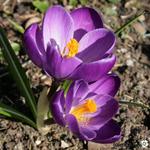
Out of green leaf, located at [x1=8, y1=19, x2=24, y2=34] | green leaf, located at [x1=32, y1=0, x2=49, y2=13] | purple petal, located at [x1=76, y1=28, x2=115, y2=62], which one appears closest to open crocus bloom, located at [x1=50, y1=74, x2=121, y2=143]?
purple petal, located at [x1=76, y1=28, x2=115, y2=62]

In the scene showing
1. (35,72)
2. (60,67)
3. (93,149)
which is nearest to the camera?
(60,67)

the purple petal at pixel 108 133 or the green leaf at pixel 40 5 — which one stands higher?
the purple petal at pixel 108 133

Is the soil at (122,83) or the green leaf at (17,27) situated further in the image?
the green leaf at (17,27)

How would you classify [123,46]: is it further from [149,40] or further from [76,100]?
[76,100]

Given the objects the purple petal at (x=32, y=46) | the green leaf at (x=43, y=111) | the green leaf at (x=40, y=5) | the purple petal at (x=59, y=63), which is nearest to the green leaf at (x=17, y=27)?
the green leaf at (x=40, y=5)

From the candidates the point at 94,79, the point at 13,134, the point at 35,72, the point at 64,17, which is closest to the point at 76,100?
the point at 94,79

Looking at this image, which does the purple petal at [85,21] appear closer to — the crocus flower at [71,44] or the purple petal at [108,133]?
the crocus flower at [71,44]

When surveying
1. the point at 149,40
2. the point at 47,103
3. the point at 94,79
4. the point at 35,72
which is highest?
the point at 94,79
